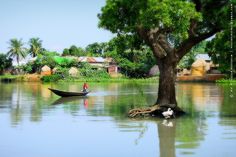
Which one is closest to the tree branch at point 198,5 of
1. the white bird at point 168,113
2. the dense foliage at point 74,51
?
the white bird at point 168,113

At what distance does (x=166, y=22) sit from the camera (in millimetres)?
19109

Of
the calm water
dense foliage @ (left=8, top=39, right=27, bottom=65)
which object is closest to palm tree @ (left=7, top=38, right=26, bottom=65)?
dense foliage @ (left=8, top=39, right=27, bottom=65)

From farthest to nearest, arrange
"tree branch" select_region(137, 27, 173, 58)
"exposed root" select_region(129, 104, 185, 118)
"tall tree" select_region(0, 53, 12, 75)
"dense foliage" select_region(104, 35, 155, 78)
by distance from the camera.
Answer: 1. "tall tree" select_region(0, 53, 12, 75)
2. "dense foliage" select_region(104, 35, 155, 78)
3. "exposed root" select_region(129, 104, 185, 118)
4. "tree branch" select_region(137, 27, 173, 58)

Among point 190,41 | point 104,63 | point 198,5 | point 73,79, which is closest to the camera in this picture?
point 198,5

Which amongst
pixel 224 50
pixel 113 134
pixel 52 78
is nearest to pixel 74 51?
pixel 52 78

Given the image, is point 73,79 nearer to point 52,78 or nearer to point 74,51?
point 52,78

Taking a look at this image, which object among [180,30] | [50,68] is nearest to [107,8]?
[180,30]

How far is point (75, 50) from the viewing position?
4126 inches

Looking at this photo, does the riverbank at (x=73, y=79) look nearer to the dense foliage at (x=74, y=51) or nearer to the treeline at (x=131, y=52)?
the treeline at (x=131, y=52)

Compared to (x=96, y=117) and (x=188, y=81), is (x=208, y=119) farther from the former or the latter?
(x=188, y=81)

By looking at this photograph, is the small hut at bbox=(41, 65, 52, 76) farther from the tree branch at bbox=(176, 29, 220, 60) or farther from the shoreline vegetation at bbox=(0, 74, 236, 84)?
the tree branch at bbox=(176, 29, 220, 60)

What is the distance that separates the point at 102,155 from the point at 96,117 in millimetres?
9107

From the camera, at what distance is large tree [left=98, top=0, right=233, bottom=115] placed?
19.4 metres

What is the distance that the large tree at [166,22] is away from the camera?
63.6 ft
